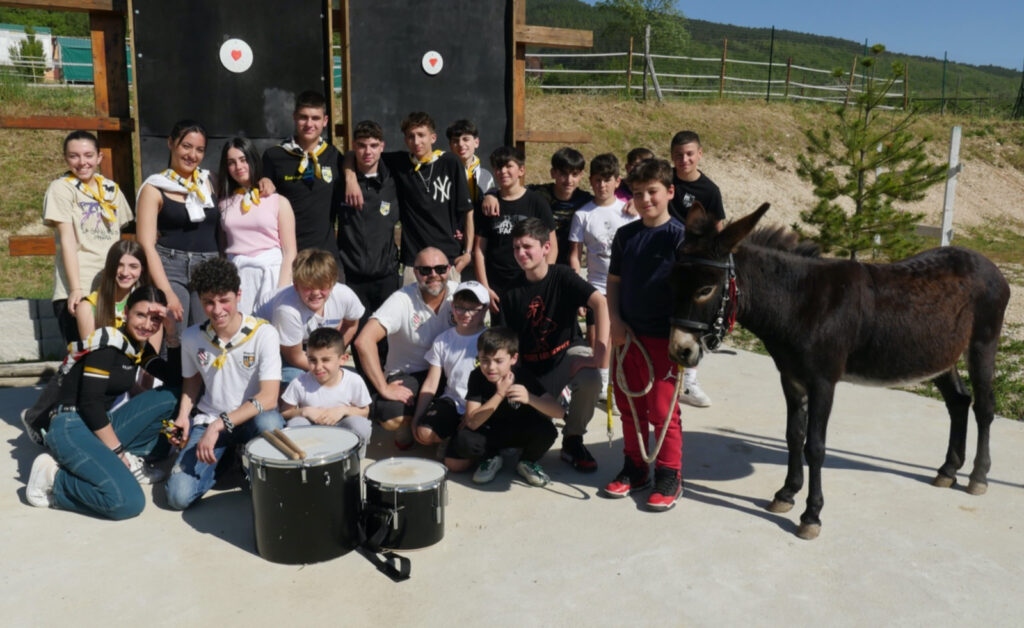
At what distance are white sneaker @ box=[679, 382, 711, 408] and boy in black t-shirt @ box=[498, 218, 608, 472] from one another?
148 centimetres

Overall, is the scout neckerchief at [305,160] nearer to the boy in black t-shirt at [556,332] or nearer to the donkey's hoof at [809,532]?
the boy in black t-shirt at [556,332]

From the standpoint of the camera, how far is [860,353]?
14.5 feet

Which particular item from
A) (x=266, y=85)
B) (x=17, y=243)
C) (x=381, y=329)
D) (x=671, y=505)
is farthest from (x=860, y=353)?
(x=17, y=243)

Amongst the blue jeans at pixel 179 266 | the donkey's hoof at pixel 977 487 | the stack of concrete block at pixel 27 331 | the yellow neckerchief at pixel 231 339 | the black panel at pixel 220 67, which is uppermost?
the black panel at pixel 220 67

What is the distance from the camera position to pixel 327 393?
498 centimetres

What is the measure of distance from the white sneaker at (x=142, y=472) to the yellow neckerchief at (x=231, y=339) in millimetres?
789

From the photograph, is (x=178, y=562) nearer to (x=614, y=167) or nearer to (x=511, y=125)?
(x=614, y=167)

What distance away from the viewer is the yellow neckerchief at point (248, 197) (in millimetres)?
5598

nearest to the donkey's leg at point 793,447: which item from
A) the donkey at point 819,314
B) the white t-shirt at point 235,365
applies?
the donkey at point 819,314

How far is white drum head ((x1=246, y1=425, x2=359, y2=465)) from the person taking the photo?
3.79m

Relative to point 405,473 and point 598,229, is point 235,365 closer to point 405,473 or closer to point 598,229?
point 405,473

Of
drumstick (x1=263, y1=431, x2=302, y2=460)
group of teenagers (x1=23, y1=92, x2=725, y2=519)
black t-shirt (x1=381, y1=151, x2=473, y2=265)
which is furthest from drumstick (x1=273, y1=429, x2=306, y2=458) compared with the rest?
black t-shirt (x1=381, y1=151, x2=473, y2=265)

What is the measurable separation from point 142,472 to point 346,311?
158cm

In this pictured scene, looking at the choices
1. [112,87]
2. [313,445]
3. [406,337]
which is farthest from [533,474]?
[112,87]
